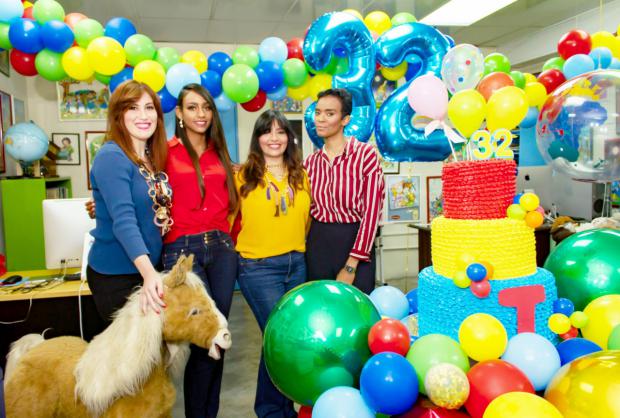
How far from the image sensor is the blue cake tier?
3.60ft

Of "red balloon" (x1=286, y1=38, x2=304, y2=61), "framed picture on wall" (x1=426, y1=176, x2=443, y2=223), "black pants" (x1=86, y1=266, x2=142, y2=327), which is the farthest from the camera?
"framed picture on wall" (x1=426, y1=176, x2=443, y2=223)

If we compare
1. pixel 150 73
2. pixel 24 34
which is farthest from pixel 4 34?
pixel 150 73

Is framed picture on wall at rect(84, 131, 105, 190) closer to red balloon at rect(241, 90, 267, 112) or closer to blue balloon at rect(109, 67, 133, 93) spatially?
blue balloon at rect(109, 67, 133, 93)

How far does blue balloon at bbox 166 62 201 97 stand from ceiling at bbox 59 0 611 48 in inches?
46.4

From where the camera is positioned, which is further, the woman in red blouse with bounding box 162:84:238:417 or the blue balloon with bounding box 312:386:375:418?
the woman in red blouse with bounding box 162:84:238:417

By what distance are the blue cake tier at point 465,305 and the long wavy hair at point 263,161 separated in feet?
3.29

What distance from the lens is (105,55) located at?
10.2 ft

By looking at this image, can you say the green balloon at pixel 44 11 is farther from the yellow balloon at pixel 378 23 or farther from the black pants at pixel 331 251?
the black pants at pixel 331 251

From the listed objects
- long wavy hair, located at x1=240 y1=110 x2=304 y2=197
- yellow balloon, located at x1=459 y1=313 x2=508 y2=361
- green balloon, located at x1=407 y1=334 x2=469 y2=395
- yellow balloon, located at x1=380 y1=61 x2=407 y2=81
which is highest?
yellow balloon, located at x1=380 y1=61 x2=407 y2=81

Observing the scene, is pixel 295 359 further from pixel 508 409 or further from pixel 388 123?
pixel 388 123

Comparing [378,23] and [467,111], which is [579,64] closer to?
[378,23]

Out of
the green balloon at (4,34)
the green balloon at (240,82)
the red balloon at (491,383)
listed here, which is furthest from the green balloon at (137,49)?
the red balloon at (491,383)

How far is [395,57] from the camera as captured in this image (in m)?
2.57

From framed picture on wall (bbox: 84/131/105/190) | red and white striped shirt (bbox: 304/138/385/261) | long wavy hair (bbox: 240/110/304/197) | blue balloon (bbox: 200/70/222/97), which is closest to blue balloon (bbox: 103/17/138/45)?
blue balloon (bbox: 200/70/222/97)
